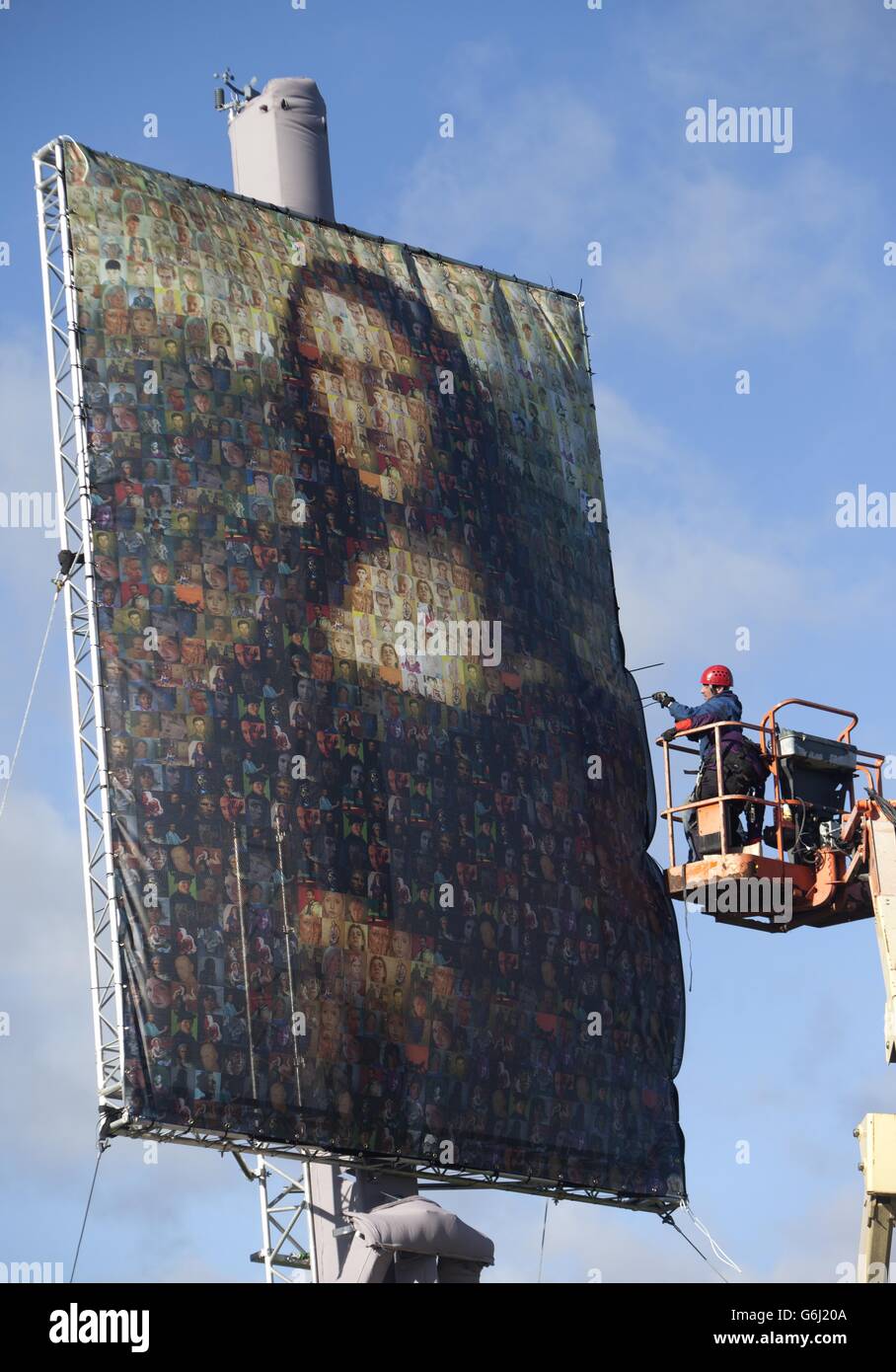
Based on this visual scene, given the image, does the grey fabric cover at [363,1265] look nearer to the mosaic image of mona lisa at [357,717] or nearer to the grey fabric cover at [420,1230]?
the grey fabric cover at [420,1230]

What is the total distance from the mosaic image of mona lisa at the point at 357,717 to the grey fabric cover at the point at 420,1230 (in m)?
0.44

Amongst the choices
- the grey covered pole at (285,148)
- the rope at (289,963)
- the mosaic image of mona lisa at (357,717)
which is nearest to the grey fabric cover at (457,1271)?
Answer: the mosaic image of mona lisa at (357,717)

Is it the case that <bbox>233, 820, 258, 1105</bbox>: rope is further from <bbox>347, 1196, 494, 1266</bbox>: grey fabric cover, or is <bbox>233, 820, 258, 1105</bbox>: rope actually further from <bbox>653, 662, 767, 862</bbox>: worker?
<bbox>653, 662, 767, 862</bbox>: worker

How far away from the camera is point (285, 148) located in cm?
2130

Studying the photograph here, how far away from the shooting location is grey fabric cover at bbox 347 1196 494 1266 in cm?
1794

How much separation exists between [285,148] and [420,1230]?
360 inches

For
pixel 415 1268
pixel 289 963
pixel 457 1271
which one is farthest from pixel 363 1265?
pixel 289 963

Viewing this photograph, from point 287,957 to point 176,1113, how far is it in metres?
1.43

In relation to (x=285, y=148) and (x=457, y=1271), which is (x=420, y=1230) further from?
(x=285, y=148)

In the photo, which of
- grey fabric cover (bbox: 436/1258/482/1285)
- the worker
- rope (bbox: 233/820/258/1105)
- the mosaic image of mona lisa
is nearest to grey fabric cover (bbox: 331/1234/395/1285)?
grey fabric cover (bbox: 436/1258/482/1285)

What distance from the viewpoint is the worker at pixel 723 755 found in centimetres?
1884

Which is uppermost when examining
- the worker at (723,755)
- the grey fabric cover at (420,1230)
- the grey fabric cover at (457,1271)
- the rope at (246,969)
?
the worker at (723,755)

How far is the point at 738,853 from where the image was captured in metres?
18.8
